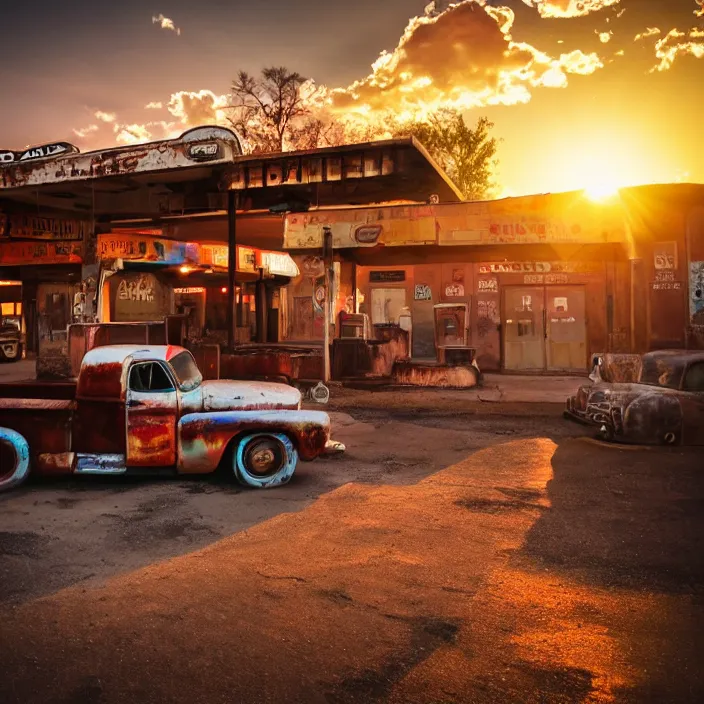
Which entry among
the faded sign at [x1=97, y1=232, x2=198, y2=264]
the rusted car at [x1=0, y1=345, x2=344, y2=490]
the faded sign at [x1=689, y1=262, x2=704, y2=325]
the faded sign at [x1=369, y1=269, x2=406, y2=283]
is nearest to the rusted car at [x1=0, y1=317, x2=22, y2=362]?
the faded sign at [x1=97, y1=232, x2=198, y2=264]

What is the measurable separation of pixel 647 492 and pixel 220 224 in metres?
13.5

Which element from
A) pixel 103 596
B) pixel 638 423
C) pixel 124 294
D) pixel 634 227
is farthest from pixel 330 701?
pixel 124 294

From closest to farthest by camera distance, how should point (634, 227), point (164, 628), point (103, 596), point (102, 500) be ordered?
point (164, 628)
point (103, 596)
point (102, 500)
point (634, 227)

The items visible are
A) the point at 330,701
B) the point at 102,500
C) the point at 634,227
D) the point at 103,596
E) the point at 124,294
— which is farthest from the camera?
the point at 124,294

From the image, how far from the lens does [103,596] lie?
12.0 ft

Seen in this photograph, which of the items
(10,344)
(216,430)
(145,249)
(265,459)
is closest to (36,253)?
(10,344)

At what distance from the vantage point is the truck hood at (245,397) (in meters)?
6.25

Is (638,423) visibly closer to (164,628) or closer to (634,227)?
(164,628)

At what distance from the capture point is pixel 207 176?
44.6 ft

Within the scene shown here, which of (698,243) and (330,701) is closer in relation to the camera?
(330,701)

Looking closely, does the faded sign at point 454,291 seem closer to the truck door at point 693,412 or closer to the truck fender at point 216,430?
the truck door at point 693,412

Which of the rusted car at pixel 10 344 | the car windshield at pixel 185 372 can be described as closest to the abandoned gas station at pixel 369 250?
the rusted car at pixel 10 344

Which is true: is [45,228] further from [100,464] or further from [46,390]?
[100,464]

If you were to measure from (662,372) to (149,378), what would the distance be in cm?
643
